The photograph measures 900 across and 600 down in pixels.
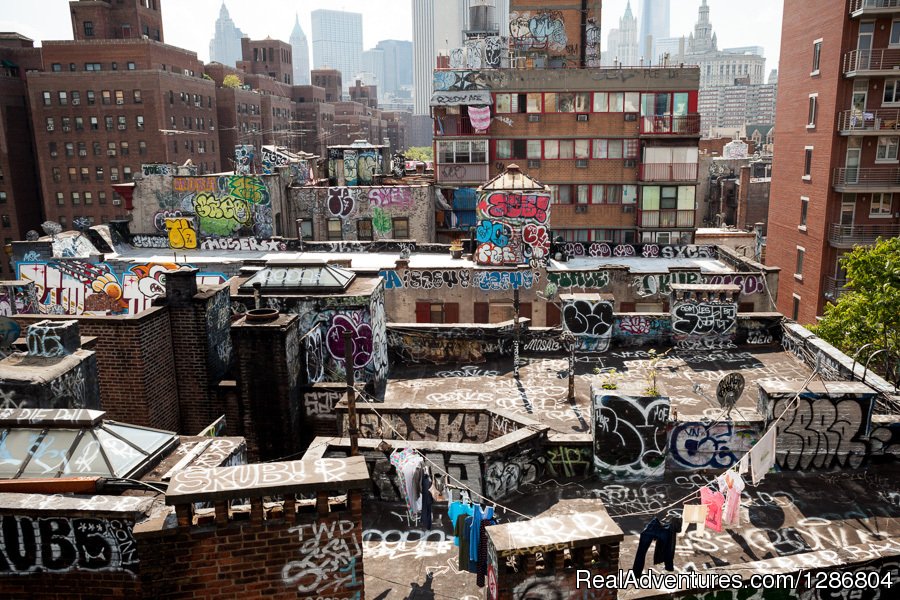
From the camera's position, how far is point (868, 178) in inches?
1681

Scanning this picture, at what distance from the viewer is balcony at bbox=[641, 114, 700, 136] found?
49.8m

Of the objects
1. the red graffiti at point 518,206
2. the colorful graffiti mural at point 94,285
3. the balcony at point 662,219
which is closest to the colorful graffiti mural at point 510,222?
the red graffiti at point 518,206

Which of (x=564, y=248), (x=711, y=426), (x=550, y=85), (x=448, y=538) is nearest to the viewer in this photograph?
(x=448, y=538)

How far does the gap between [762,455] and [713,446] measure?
71.8 inches

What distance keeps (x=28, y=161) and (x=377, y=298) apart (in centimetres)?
8832

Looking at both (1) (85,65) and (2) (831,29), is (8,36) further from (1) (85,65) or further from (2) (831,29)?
A: (2) (831,29)

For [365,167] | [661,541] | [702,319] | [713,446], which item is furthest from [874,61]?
[661,541]

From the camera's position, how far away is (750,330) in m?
21.7

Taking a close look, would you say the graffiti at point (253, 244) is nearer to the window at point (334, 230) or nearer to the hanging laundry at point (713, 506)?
the window at point (334, 230)

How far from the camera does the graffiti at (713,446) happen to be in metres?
14.6

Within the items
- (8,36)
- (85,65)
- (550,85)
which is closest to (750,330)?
(550,85)

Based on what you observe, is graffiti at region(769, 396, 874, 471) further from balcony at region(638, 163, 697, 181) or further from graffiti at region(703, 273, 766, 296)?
balcony at region(638, 163, 697, 181)

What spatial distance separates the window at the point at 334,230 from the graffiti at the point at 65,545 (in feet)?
132

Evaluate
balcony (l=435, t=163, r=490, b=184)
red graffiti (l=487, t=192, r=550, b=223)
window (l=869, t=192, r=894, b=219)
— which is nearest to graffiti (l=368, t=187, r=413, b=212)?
balcony (l=435, t=163, r=490, b=184)
